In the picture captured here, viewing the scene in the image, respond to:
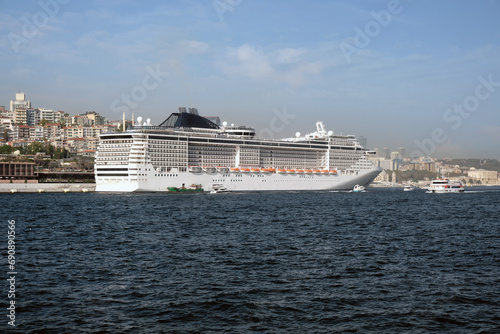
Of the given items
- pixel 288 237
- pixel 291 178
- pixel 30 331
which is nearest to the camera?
pixel 30 331

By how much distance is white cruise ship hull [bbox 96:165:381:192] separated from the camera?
241 ft

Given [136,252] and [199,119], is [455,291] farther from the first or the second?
[199,119]

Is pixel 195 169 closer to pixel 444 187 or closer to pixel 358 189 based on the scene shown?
pixel 358 189

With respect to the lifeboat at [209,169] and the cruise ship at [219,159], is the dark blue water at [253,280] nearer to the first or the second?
the cruise ship at [219,159]

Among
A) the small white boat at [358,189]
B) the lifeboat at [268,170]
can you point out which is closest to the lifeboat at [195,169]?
the lifeboat at [268,170]

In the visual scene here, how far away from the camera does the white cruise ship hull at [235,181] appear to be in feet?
241

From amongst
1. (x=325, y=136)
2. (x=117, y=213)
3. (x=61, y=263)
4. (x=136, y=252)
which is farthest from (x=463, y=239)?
(x=325, y=136)

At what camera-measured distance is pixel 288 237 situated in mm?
25516

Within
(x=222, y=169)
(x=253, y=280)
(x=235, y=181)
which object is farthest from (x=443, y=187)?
(x=253, y=280)

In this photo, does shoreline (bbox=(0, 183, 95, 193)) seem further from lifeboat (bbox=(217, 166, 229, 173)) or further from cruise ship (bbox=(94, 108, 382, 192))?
lifeboat (bbox=(217, 166, 229, 173))

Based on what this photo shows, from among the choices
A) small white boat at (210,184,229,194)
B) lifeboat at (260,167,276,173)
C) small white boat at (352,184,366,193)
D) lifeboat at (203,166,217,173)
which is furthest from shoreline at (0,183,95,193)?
small white boat at (352,184,366,193)

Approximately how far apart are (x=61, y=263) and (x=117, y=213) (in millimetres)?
20873

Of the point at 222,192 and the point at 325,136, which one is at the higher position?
the point at 325,136

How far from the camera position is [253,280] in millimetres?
15961
